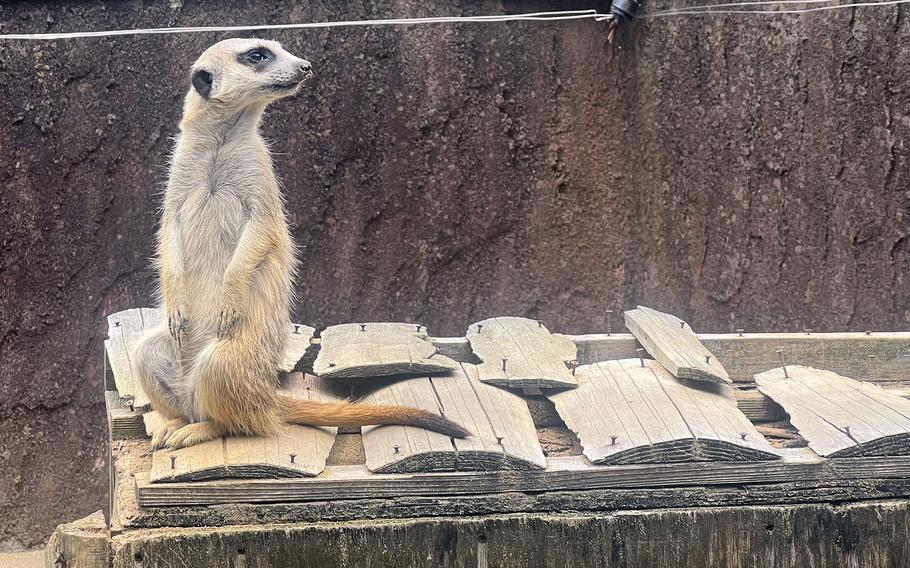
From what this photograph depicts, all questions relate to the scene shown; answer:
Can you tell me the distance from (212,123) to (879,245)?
2.60m

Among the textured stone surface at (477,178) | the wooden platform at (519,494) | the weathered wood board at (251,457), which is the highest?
the textured stone surface at (477,178)

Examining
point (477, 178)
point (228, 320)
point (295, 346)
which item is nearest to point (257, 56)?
point (228, 320)

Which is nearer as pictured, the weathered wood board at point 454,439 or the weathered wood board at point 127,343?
the weathered wood board at point 454,439

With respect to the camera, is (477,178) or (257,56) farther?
(477,178)

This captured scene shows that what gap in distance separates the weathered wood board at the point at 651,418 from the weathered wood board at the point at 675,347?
40mm

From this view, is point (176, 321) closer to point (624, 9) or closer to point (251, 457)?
point (251, 457)

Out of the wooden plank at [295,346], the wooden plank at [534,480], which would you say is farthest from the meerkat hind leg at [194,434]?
the wooden plank at [295,346]

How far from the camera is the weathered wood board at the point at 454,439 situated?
248 centimetres

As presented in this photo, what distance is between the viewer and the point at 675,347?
10.6ft

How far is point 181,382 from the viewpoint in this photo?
2.80m

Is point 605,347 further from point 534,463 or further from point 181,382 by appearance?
point 181,382

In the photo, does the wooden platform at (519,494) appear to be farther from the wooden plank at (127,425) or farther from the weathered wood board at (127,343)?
the weathered wood board at (127,343)

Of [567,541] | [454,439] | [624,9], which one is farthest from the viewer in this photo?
[624,9]

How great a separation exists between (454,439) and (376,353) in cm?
68
